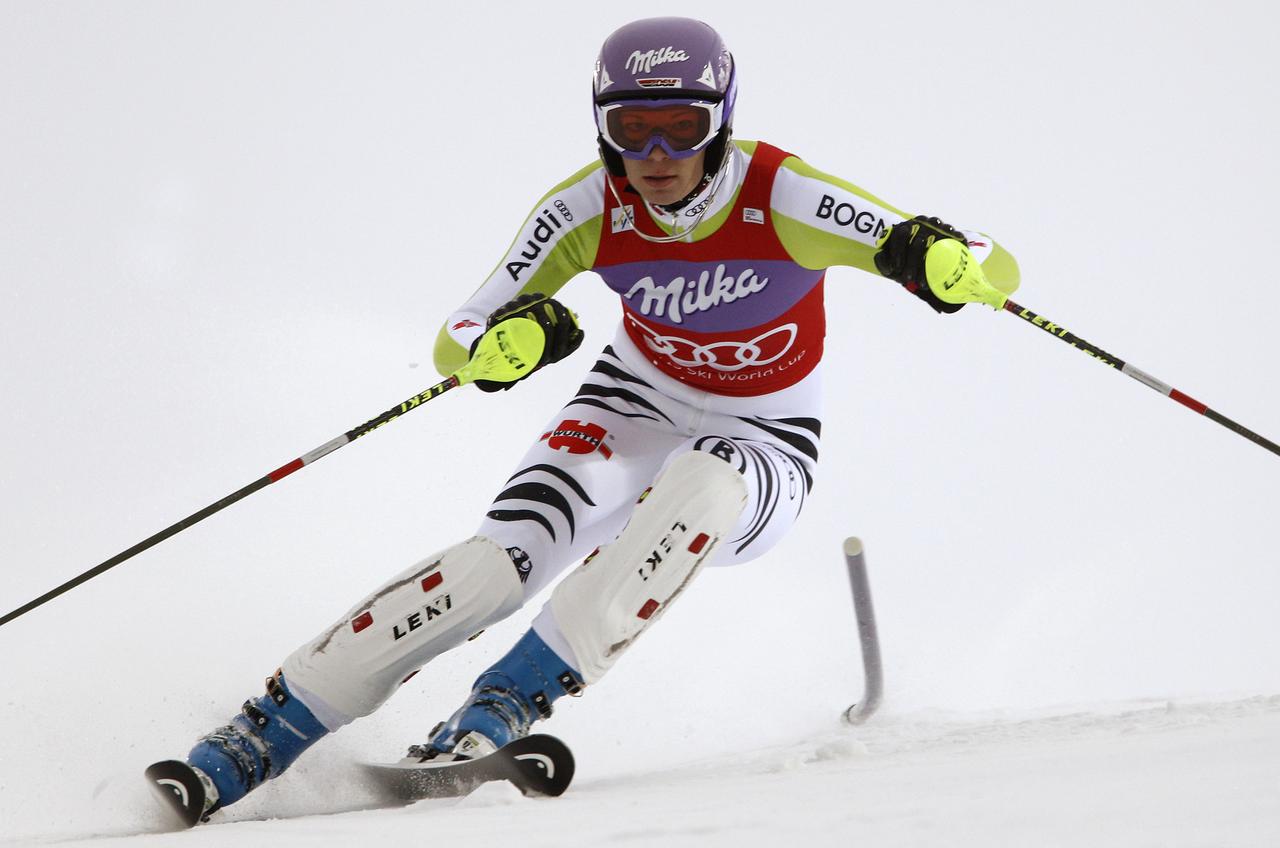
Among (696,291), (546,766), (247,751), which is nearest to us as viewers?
(546,766)

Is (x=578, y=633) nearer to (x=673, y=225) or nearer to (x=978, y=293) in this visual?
(x=673, y=225)

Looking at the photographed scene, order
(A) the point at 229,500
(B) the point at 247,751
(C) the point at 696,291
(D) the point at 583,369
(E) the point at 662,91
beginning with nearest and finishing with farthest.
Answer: (B) the point at 247,751 → (A) the point at 229,500 → (E) the point at 662,91 → (C) the point at 696,291 → (D) the point at 583,369

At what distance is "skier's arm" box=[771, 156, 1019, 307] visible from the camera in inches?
119

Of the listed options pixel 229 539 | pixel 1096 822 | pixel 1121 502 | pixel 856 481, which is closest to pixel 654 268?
pixel 1096 822

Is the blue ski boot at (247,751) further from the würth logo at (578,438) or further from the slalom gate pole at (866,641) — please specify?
the slalom gate pole at (866,641)

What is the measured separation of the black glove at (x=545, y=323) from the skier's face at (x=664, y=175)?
318mm

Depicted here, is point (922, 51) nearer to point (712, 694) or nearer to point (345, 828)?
point (712, 694)

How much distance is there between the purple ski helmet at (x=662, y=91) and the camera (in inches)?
113

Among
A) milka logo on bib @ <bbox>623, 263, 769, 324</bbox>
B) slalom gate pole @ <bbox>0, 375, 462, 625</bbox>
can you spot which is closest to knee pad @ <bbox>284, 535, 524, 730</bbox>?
slalom gate pole @ <bbox>0, 375, 462, 625</bbox>

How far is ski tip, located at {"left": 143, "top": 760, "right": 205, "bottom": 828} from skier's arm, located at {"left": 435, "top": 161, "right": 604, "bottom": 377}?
118 cm

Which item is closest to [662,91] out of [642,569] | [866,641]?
[642,569]

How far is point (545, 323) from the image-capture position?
2938 mm

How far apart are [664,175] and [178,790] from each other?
61.5 inches

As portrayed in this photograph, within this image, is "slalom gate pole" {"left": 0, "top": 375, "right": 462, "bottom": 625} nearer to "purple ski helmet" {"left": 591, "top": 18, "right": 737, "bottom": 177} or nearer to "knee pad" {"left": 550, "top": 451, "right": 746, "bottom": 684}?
"knee pad" {"left": 550, "top": 451, "right": 746, "bottom": 684}
